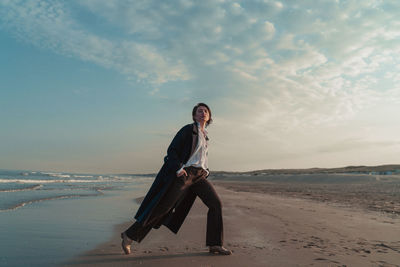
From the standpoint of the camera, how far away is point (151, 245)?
4309 mm

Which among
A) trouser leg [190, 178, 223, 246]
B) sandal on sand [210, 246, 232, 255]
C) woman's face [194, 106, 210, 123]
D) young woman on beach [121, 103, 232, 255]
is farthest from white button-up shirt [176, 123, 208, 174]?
sandal on sand [210, 246, 232, 255]

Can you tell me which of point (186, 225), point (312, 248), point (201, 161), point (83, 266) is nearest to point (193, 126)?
point (201, 161)

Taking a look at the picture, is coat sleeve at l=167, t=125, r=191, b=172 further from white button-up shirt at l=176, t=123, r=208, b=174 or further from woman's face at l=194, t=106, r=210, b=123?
woman's face at l=194, t=106, r=210, b=123

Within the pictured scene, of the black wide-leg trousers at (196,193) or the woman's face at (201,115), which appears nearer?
the black wide-leg trousers at (196,193)

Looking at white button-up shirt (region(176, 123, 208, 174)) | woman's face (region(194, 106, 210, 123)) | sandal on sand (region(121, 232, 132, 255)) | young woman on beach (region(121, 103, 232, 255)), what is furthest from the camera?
woman's face (region(194, 106, 210, 123))

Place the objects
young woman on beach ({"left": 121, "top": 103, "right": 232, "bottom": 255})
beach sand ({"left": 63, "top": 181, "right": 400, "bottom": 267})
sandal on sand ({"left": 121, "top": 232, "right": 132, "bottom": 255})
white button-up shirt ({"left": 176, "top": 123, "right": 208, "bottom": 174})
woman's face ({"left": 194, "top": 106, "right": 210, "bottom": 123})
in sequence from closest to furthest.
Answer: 1. beach sand ({"left": 63, "top": 181, "right": 400, "bottom": 267})
2. sandal on sand ({"left": 121, "top": 232, "right": 132, "bottom": 255})
3. young woman on beach ({"left": 121, "top": 103, "right": 232, "bottom": 255})
4. white button-up shirt ({"left": 176, "top": 123, "right": 208, "bottom": 174})
5. woman's face ({"left": 194, "top": 106, "right": 210, "bottom": 123})

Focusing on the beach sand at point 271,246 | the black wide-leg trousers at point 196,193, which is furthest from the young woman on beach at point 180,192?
the beach sand at point 271,246

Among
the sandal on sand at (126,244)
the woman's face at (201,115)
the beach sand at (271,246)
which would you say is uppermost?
the woman's face at (201,115)

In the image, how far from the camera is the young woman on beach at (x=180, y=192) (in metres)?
3.80

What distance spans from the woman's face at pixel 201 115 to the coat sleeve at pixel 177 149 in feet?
1.09

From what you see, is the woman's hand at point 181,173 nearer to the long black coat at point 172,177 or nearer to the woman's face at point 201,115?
the long black coat at point 172,177

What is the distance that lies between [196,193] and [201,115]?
1.13 meters

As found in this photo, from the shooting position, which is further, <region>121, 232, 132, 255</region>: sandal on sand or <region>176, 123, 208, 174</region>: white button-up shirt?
<region>176, 123, 208, 174</region>: white button-up shirt

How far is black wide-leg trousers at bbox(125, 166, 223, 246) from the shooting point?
12.4ft
